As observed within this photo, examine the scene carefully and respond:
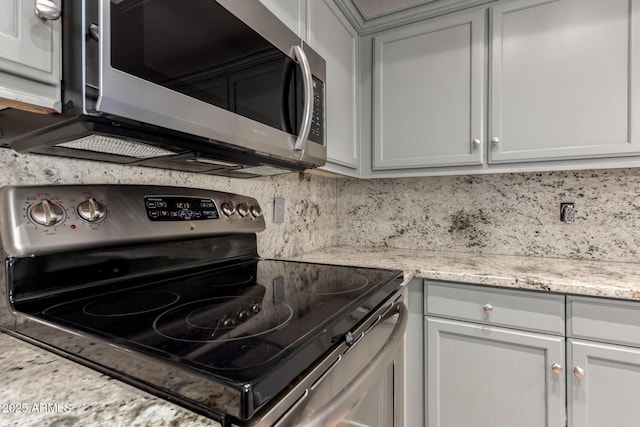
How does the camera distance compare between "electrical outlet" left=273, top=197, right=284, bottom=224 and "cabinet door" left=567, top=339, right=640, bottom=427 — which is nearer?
"cabinet door" left=567, top=339, right=640, bottom=427

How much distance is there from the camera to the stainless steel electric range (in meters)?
0.43

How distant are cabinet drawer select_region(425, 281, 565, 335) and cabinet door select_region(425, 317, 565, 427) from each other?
0.11 ft

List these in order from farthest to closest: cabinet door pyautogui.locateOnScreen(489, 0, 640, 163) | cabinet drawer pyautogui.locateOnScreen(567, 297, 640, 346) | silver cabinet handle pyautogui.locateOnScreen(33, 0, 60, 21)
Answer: cabinet door pyautogui.locateOnScreen(489, 0, 640, 163)
cabinet drawer pyautogui.locateOnScreen(567, 297, 640, 346)
silver cabinet handle pyautogui.locateOnScreen(33, 0, 60, 21)

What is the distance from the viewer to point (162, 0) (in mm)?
604

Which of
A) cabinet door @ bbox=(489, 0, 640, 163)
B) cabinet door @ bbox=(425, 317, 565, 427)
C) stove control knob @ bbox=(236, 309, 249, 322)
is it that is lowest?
cabinet door @ bbox=(425, 317, 565, 427)

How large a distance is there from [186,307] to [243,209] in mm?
516

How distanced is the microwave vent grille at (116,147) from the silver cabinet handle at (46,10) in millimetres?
183

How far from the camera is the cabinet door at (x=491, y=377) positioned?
1125 mm

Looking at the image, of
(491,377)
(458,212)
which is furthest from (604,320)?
(458,212)

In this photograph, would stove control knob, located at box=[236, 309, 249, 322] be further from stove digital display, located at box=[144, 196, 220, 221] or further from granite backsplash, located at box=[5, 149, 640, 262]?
granite backsplash, located at box=[5, 149, 640, 262]

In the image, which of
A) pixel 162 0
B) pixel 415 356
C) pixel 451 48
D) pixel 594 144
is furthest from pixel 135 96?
pixel 594 144

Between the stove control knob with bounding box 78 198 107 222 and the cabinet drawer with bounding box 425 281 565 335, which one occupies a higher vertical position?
the stove control knob with bounding box 78 198 107 222

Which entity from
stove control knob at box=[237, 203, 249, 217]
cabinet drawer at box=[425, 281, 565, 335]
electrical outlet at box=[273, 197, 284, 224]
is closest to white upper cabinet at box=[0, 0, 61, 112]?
stove control knob at box=[237, 203, 249, 217]

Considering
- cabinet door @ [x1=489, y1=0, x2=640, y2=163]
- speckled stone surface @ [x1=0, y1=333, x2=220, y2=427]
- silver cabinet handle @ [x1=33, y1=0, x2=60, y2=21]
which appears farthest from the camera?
cabinet door @ [x1=489, y1=0, x2=640, y2=163]
